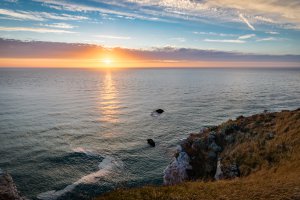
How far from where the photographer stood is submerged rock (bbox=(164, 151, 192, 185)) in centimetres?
3419

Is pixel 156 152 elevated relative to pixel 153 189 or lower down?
lower down

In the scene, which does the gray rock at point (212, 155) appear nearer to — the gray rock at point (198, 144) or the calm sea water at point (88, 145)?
the gray rock at point (198, 144)

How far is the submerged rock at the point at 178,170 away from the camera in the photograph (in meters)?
34.2

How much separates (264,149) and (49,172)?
32761 mm

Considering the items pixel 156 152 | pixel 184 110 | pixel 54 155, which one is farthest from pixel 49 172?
pixel 184 110

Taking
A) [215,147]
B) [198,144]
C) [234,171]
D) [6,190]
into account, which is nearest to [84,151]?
[198,144]

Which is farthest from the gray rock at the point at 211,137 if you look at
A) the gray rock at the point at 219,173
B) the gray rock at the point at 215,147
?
the gray rock at the point at 219,173

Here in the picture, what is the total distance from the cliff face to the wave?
1171cm

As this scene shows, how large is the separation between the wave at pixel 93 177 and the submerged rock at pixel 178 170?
1177 centimetres

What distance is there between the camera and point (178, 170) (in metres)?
34.9

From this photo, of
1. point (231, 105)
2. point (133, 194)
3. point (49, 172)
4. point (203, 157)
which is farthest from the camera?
point (231, 105)

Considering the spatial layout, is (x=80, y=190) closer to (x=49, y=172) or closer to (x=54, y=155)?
(x=49, y=172)

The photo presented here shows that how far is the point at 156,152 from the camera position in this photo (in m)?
51.5

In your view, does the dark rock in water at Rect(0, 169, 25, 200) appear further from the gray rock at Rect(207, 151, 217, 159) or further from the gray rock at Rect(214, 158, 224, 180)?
the gray rock at Rect(207, 151, 217, 159)
